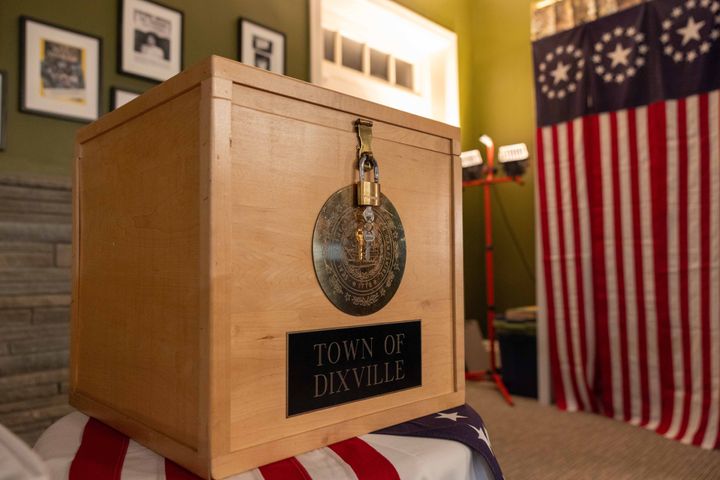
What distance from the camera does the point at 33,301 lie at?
5.88 ft

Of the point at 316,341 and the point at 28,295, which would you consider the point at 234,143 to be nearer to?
the point at 316,341

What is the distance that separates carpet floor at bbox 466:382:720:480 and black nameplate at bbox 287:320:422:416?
162cm

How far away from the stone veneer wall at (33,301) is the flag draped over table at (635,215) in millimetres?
2450

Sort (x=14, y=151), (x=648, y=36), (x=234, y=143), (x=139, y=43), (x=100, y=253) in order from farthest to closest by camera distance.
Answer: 1. (x=648, y=36)
2. (x=139, y=43)
3. (x=14, y=151)
4. (x=100, y=253)
5. (x=234, y=143)

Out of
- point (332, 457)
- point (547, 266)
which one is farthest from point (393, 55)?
point (332, 457)

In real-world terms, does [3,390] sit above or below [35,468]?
below

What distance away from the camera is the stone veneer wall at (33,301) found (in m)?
1.75

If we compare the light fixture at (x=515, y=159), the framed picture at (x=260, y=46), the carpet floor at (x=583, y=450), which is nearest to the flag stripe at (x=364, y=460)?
the carpet floor at (x=583, y=450)

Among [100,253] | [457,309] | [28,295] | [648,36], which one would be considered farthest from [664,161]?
[28,295]

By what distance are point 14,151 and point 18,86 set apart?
233 millimetres

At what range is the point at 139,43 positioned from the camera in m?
2.18

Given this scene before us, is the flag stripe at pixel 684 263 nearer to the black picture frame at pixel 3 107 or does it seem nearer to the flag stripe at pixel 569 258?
the flag stripe at pixel 569 258

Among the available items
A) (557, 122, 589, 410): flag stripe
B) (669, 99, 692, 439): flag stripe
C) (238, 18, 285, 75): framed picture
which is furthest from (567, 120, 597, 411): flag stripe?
(238, 18, 285, 75): framed picture

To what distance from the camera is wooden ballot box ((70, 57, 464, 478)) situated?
576 millimetres
